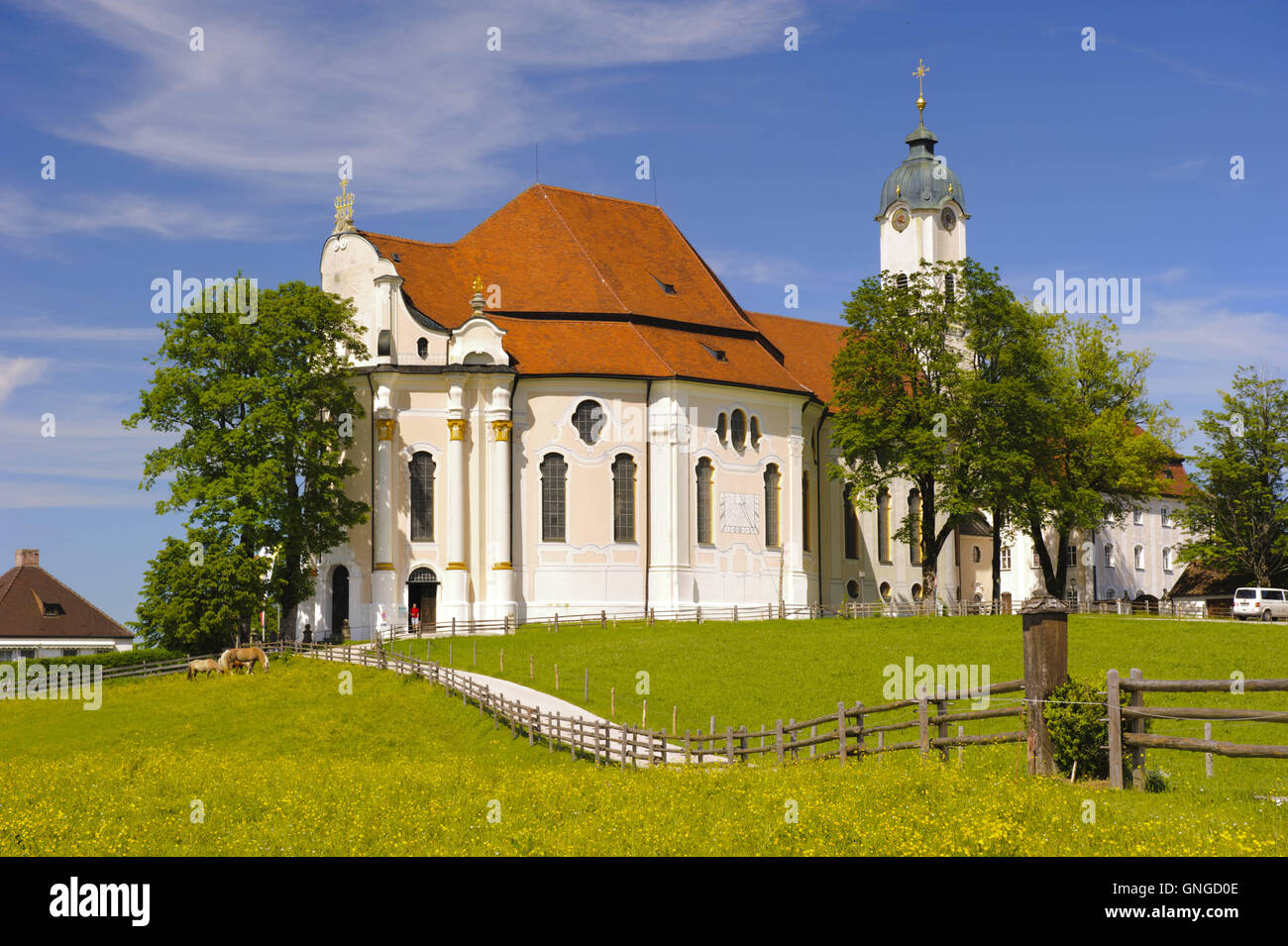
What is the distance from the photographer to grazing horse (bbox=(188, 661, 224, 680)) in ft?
147

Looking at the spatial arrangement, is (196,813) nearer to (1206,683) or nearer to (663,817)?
(663,817)

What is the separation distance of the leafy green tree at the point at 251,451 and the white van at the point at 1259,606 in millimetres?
39331

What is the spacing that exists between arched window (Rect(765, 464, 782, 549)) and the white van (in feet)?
69.9

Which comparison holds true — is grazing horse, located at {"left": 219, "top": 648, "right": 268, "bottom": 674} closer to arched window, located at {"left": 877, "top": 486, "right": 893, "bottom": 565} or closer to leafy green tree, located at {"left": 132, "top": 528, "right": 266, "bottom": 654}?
leafy green tree, located at {"left": 132, "top": 528, "right": 266, "bottom": 654}

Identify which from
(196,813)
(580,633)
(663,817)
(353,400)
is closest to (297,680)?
(580,633)

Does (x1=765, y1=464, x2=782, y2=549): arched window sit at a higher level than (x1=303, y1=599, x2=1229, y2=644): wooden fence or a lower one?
higher

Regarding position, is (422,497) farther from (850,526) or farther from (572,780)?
(572,780)

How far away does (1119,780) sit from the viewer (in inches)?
596

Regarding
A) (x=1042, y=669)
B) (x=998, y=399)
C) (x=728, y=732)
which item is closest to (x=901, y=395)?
(x=998, y=399)

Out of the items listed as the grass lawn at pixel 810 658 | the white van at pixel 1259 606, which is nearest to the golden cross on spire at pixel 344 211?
the grass lawn at pixel 810 658

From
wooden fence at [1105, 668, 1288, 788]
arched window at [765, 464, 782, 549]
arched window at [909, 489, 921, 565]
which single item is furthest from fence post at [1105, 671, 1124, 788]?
arched window at [909, 489, 921, 565]

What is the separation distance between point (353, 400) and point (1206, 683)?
43807 mm

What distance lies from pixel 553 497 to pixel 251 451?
12684 millimetres

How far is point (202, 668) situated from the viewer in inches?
1785
